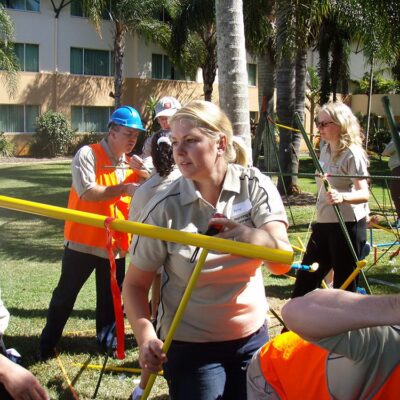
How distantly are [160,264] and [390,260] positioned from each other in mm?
5780

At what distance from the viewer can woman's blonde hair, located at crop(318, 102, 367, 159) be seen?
184 inches

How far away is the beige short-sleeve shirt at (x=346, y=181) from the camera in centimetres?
467

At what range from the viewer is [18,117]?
28.1 metres

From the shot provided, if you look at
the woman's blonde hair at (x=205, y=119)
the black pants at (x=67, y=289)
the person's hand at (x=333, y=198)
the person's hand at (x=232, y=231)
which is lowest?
the black pants at (x=67, y=289)

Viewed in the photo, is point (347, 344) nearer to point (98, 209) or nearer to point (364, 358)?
point (364, 358)

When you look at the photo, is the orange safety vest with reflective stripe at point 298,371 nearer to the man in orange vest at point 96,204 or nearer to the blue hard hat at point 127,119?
the man in orange vest at point 96,204

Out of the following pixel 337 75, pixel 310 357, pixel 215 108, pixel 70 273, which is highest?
pixel 337 75

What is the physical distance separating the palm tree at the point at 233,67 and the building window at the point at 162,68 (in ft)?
82.4

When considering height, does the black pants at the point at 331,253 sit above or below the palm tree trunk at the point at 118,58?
below

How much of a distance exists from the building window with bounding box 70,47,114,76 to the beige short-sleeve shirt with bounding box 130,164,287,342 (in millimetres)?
27734

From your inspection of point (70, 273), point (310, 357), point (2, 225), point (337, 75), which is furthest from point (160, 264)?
point (337, 75)

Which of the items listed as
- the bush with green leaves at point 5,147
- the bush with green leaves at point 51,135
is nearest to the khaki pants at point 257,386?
the bush with green leaves at point 5,147

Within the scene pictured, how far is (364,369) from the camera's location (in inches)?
64.6

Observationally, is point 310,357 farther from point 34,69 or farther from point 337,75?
point 34,69
